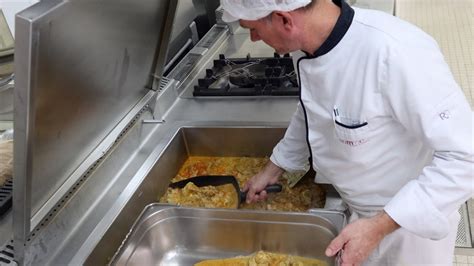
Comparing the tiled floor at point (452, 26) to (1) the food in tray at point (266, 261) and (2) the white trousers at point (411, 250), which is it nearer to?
(2) the white trousers at point (411, 250)

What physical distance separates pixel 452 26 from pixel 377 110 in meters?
2.87

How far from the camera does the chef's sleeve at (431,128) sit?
2.99 ft


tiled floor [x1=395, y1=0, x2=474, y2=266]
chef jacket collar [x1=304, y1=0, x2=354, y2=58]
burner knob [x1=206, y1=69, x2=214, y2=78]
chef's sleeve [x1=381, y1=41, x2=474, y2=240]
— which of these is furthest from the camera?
tiled floor [x1=395, y1=0, x2=474, y2=266]

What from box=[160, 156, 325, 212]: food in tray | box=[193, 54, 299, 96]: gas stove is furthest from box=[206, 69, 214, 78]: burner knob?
box=[160, 156, 325, 212]: food in tray

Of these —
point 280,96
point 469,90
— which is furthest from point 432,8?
point 280,96

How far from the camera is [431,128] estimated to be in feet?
3.01

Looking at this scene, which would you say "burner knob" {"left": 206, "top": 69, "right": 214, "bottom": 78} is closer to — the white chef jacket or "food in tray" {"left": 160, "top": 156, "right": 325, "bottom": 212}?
"food in tray" {"left": 160, "top": 156, "right": 325, "bottom": 212}

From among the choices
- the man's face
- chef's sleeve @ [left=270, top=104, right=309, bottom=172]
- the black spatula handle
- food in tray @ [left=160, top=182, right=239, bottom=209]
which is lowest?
food in tray @ [left=160, top=182, right=239, bottom=209]

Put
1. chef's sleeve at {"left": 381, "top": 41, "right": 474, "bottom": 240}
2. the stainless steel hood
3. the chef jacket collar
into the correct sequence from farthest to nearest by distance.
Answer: the chef jacket collar → chef's sleeve at {"left": 381, "top": 41, "right": 474, "bottom": 240} → the stainless steel hood

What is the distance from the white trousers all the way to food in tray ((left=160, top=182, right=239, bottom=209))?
0.40 meters

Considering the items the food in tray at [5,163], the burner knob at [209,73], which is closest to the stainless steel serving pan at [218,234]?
the food in tray at [5,163]

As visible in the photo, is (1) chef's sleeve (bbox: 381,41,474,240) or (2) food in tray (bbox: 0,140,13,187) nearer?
(1) chef's sleeve (bbox: 381,41,474,240)

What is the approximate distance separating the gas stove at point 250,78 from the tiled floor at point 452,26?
1246 mm

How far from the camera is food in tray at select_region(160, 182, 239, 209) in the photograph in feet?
4.65
